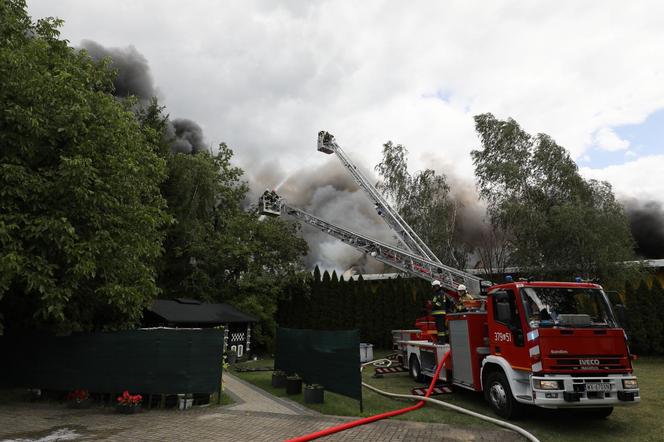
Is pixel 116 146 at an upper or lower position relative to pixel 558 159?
lower

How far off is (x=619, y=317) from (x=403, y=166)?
2384 centimetres

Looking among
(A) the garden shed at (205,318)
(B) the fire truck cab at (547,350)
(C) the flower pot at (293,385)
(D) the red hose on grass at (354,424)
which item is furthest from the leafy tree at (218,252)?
(B) the fire truck cab at (547,350)

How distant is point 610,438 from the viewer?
779 centimetres

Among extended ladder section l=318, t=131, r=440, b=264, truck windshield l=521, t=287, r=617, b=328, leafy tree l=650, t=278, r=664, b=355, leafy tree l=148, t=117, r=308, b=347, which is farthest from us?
leafy tree l=148, t=117, r=308, b=347

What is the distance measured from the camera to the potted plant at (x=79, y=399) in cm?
1061

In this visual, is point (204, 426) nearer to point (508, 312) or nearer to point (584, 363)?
point (508, 312)

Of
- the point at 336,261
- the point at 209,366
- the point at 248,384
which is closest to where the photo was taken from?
the point at 209,366

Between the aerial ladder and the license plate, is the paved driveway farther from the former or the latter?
the aerial ladder

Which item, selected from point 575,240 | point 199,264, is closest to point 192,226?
point 199,264

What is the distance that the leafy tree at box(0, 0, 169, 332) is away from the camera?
32.2ft

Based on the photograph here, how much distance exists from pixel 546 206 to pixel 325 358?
70.8 ft

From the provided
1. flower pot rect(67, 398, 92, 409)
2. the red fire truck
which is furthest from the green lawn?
flower pot rect(67, 398, 92, 409)

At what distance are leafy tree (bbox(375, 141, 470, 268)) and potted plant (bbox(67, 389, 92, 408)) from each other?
22.2 metres

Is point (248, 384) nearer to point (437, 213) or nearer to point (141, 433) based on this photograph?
point (141, 433)
